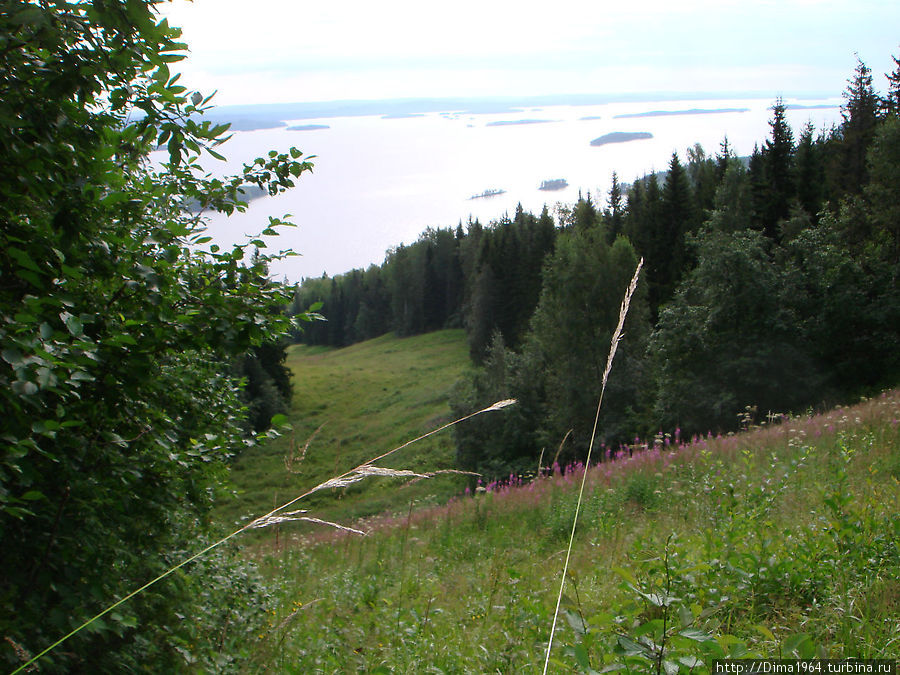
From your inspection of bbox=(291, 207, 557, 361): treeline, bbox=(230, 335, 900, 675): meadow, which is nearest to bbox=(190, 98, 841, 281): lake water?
bbox=(291, 207, 557, 361): treeline

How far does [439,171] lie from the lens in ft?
481

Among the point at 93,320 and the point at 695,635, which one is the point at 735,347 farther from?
the point at 93,320

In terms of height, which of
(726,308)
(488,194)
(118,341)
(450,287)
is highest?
(488,194)

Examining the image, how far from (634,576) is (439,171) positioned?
150 m

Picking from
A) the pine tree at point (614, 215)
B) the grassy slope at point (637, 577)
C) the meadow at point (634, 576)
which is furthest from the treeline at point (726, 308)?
the grassy slope at point (637, 577)

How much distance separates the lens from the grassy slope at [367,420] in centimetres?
2308

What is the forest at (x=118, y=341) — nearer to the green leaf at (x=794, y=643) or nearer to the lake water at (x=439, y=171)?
the green leaf at (x=794, y=643)

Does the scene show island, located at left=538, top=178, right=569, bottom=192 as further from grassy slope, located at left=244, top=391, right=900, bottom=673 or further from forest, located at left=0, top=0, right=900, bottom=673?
forest, located at left=0, top=0, right=900, bottom=673

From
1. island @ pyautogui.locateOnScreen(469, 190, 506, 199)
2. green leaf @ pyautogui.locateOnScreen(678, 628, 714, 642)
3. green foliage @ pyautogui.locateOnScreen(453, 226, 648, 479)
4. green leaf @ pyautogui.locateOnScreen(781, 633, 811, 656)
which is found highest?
island @ pyautogui.locateOnScreen(469, 190, 506, 199)

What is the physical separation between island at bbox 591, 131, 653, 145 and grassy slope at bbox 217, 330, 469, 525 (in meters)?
105

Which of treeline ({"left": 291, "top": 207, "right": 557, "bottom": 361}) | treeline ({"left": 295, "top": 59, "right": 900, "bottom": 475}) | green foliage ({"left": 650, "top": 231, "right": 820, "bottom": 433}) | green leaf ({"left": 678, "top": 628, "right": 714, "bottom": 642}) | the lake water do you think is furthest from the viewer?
the lake water

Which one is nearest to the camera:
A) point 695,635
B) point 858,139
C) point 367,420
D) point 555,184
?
point 695,635

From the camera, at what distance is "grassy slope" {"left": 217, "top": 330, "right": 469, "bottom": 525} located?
23078mm

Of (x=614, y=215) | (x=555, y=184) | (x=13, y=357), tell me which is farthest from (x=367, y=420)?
(x=555, y=184)
